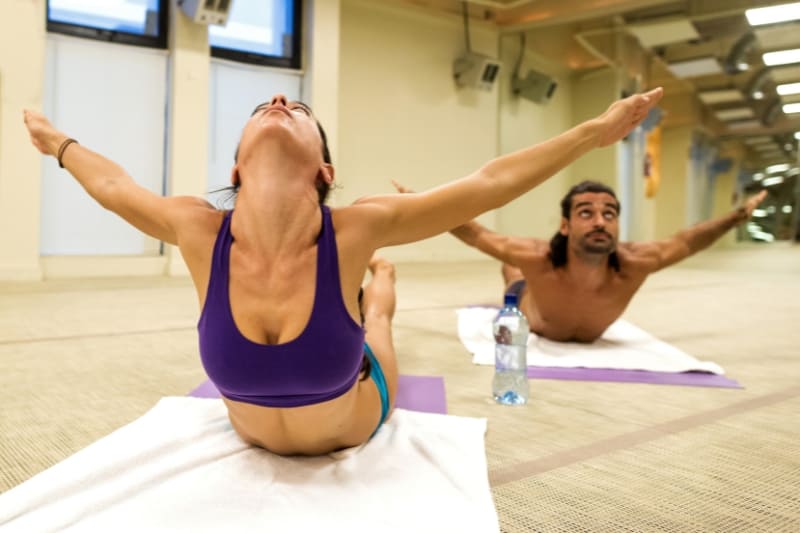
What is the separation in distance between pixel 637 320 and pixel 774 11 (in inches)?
222

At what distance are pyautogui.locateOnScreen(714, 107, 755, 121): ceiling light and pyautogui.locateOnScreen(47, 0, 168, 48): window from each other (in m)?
11.1

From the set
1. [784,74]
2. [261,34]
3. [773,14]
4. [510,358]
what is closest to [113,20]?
[261,34]

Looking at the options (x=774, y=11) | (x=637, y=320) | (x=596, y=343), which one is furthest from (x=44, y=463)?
(x=774, y=11)

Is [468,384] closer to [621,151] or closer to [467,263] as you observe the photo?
[467,263]

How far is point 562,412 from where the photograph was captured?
1.91 metres

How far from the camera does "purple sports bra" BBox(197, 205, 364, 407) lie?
3.93 feet

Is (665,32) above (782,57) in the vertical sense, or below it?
above

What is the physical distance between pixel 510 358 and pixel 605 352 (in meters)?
0.81

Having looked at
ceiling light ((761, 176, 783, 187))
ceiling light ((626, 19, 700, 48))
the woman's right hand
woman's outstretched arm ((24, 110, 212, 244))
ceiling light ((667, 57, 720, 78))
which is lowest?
woman's outstretched arm ((24, 110, 212, 244))

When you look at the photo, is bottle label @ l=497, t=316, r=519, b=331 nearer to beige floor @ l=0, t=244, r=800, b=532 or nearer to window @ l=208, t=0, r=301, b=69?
beige floor @ l=0, t=244, r=800, b=532

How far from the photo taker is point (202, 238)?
1.27 metres

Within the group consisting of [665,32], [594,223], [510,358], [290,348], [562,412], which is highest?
[665,32]

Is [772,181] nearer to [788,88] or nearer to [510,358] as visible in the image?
[788,88]

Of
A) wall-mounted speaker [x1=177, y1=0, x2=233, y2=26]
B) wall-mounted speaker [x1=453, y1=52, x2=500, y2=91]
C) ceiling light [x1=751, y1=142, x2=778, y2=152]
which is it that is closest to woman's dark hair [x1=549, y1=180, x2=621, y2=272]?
wall-mounted speaker [x1=177, y1=0, x2=233, y2=26]
